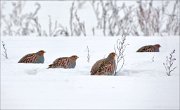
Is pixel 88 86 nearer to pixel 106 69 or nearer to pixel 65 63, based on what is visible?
pixel 106 69

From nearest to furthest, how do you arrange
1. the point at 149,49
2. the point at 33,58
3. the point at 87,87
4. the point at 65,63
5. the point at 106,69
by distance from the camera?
the point at 87,87 < the point at 106,69 < the point at 65,63 < the point at 33,58 < the point at 149,49

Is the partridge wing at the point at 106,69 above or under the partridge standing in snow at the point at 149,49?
under

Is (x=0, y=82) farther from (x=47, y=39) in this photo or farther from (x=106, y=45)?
(x=47, y=39)

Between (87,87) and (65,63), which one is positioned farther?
(65,63)

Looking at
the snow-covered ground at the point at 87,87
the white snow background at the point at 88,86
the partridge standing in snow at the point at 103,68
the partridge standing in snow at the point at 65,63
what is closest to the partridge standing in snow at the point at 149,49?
the white snow background at the point at 88,86

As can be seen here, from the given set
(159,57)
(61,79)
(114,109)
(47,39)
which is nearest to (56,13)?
(47,39)

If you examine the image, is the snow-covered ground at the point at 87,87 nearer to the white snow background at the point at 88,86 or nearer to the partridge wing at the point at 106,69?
the white snow background at the point at 88,86

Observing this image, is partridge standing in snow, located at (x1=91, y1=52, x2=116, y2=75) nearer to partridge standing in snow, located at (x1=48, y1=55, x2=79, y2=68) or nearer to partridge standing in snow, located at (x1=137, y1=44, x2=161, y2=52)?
partridge standing in snow, located at (x1=48, y1=55, x2=79, y2=68)

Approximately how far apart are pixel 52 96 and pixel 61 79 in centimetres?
45

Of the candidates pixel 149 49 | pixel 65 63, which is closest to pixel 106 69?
pixel 65 63

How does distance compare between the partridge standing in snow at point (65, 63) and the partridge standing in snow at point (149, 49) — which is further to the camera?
the partridge standing in snow at point (149, 49)

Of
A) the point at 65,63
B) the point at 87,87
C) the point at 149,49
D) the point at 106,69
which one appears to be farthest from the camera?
the point at 149,49

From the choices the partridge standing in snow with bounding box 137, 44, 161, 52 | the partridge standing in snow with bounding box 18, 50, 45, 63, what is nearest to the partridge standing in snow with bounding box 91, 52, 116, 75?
the partridge standing in snow with bounding box 18, 50, 45, 63

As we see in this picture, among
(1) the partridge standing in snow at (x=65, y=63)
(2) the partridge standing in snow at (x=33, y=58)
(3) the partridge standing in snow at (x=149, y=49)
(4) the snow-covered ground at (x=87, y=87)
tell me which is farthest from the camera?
(3) the partridge standing in snow at (x=149, y=49)
